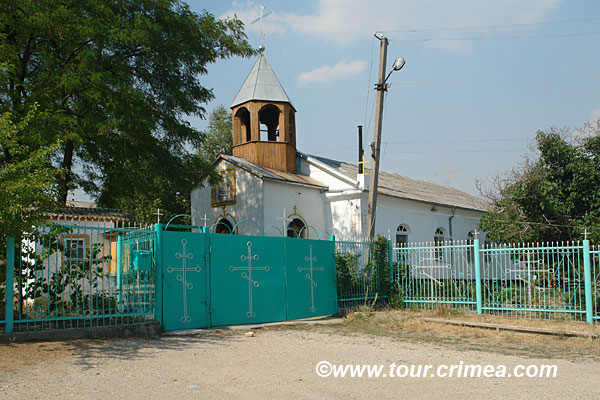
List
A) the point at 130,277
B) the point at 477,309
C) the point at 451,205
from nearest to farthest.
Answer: the point at 130,277 < the point at 477,309 < the point at 451,205

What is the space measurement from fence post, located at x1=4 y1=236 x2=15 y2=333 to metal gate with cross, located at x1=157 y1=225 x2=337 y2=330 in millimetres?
2567

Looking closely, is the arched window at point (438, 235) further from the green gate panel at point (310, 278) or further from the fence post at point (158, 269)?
the fence post at point (158, 269)

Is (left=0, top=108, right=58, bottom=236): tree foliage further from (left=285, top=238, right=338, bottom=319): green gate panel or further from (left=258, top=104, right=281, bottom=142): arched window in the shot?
(left=258, top=104, right=281, bottom=142): arched window

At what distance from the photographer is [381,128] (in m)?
15.1

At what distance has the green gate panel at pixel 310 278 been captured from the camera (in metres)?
12.1

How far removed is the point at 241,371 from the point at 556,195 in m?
12.4

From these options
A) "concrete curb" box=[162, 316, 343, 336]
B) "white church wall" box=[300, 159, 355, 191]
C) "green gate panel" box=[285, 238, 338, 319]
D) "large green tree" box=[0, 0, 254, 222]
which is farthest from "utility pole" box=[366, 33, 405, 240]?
"white church wall" box=[300, 159, 355, 191]

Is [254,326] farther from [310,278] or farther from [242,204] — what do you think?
[242,204]

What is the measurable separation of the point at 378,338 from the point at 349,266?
407 cm

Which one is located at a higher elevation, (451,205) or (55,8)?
(55,8)

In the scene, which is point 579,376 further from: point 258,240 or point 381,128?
point 381,128

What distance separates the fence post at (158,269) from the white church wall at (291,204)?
34.6 feet

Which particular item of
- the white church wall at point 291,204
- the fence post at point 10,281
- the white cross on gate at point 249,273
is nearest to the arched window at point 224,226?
the white church wall at point 291,204

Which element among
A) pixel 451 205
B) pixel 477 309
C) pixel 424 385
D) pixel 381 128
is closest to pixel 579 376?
pixel 424 385
